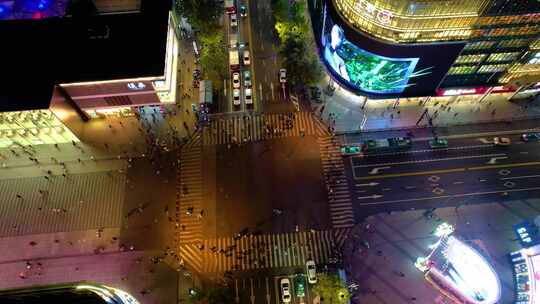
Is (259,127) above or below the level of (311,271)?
above

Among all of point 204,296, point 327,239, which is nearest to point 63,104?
point 204,296

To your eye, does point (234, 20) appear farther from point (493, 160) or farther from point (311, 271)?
point (493, 160)

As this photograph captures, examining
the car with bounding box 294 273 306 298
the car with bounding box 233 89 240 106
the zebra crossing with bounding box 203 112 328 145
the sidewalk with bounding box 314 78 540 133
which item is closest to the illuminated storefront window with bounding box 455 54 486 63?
the sidewalk with bounding box 314 78 540 133

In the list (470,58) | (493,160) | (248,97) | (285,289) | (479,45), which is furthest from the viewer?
(248,97)

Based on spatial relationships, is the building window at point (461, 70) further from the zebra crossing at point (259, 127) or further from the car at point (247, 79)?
the car at point (247, 79)

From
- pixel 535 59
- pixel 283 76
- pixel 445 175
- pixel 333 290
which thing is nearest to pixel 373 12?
pixel 283 76

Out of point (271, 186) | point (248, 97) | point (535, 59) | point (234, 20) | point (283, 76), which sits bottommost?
point (271, 186)

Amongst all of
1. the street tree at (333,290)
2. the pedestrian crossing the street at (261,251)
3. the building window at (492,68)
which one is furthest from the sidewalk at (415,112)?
the street tree at (333,290)
